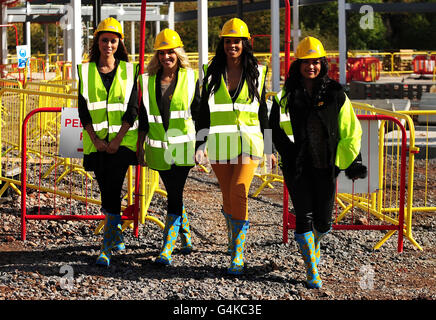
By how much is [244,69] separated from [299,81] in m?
0.44

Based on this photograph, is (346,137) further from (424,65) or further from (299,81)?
(424,65)

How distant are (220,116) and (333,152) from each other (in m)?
0.91

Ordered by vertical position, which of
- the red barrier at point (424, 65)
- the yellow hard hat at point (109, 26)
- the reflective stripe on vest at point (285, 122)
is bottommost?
the reflective stripe on vest at point (285, 122)

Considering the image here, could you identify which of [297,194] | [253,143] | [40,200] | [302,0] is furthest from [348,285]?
[302,0]

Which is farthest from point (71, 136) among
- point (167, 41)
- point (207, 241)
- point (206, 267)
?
point (206, 267)

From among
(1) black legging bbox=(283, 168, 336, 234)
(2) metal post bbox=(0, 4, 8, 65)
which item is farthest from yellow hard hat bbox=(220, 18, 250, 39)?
(2) metal post bbox=(0, 4, 8, 65)

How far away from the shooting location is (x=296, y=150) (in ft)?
20.4

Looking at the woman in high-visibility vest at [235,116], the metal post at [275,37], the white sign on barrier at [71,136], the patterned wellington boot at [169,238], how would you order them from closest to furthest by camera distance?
the woman in high-visibility vest at [235,116], the patterned wellington boot at [169,238], the white sign on barrier at [71,136], the metal post at [275,37]

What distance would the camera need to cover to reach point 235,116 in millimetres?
6363

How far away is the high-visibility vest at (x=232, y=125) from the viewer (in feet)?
20.8

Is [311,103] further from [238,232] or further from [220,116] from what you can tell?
[238,232]

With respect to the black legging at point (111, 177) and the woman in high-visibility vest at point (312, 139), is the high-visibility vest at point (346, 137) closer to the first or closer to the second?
the woman in high-visibility vest at point (312, 139)

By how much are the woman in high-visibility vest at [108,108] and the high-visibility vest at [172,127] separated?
0.55 feet

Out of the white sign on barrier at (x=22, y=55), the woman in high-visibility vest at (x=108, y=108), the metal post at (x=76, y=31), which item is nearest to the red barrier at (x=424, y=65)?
the white sign on barrier at (x=22, y=55)
